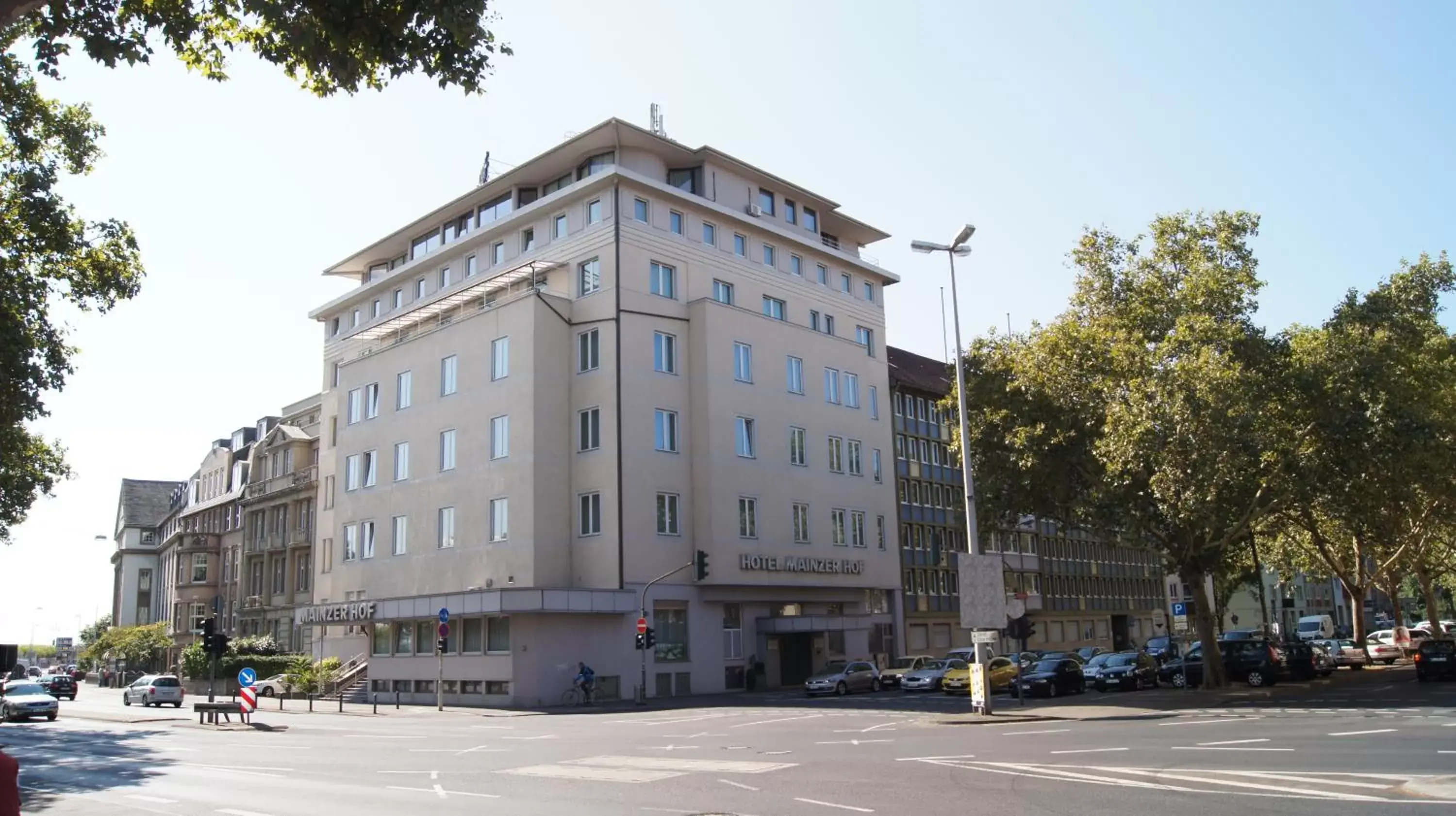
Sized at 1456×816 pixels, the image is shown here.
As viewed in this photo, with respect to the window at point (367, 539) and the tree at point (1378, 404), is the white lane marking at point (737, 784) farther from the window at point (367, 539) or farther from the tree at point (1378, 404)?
the window at point (367, 539)

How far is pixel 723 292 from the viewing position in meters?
49.5

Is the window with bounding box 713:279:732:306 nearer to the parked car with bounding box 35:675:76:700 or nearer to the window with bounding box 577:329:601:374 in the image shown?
the window with bounding box 577:329:601:374

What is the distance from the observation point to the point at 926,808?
38.5 feet

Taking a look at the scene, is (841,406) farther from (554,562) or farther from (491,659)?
(491,659)

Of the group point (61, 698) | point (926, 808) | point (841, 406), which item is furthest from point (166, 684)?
point (926, 808)

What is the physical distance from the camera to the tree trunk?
113 ft

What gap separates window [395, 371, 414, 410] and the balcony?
644 inches

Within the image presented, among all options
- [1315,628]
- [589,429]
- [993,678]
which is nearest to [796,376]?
[589,429]

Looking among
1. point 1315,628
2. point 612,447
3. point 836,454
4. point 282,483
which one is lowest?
point 1315,628

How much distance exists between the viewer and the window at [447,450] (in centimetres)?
4669

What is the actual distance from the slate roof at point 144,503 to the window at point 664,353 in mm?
78790

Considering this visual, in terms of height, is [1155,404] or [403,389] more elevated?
[403,389]

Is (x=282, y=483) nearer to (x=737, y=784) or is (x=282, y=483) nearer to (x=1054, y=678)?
(x=1054, y=678)

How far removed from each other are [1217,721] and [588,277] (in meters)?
31.0
